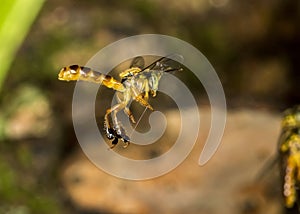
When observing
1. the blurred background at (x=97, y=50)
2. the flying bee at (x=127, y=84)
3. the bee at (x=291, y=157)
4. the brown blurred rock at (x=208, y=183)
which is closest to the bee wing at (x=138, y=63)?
the flying bee at (x=127, y=84)

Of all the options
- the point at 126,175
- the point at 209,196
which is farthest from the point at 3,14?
the point at 209,196

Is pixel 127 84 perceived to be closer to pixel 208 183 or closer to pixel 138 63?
pixel 138 63

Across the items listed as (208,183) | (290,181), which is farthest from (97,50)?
(290,181)

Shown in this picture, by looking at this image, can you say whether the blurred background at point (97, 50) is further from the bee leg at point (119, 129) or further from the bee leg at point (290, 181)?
the bee leg at point (119, 129)

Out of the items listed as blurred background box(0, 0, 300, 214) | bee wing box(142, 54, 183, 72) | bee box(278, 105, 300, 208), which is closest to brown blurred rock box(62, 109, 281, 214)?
blurred background box(0, 0, 300, 214)

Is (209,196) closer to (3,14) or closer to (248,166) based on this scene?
(248,166)
